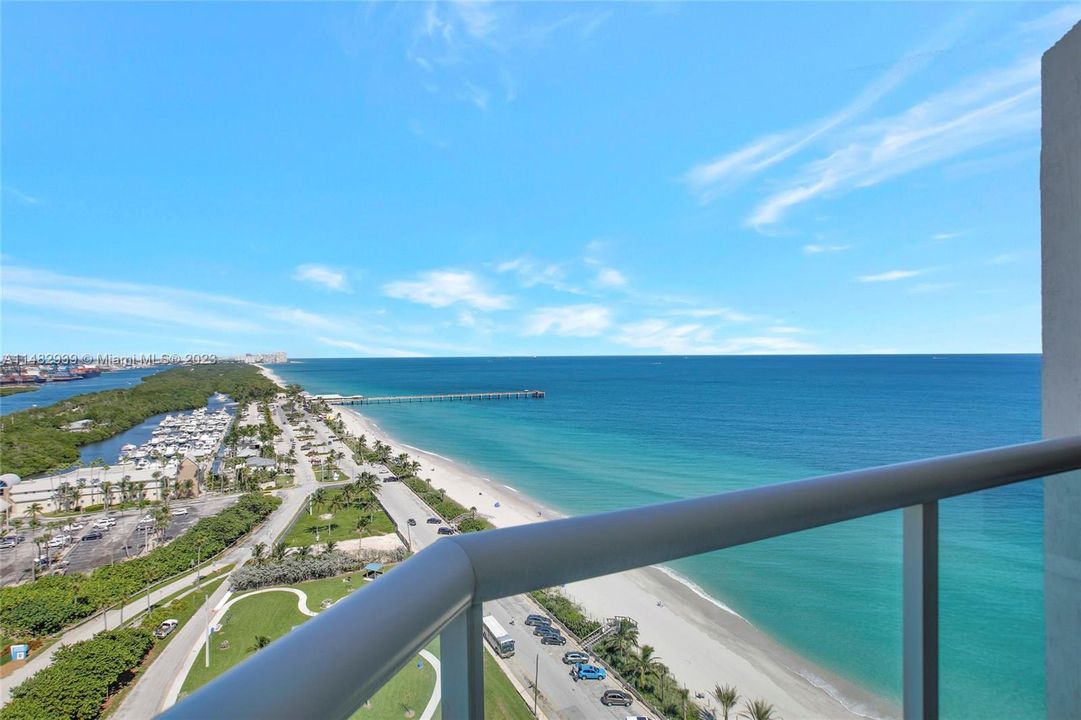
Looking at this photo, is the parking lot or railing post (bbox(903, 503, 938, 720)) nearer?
railing post (bbox(903, 503, 938, 720))

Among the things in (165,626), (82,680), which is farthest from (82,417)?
(165,626)

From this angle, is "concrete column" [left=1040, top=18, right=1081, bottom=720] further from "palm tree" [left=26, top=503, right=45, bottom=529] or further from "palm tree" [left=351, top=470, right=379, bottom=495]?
"palm tree" [left=26, top=503, right=45, bottom=529]

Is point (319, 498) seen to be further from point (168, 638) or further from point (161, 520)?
point (168, 638)

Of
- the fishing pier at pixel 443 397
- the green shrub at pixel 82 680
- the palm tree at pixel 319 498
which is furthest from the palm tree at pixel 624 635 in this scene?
the fishing pier at pixel 443 397

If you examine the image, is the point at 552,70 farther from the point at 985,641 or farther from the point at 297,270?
the point at 297,270

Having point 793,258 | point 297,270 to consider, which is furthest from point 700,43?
point 297,270

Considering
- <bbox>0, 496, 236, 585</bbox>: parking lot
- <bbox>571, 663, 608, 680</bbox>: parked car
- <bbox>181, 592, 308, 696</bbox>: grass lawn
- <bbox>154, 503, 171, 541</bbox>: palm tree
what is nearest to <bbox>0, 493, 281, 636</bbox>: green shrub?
<bbox>154, 503, 171, 541</bbox>: palm tree

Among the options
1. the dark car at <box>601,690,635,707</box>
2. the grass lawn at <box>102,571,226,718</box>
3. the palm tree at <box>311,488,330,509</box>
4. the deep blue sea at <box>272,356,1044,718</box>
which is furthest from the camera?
the palm tree at <box>311,488,330,509</box>
